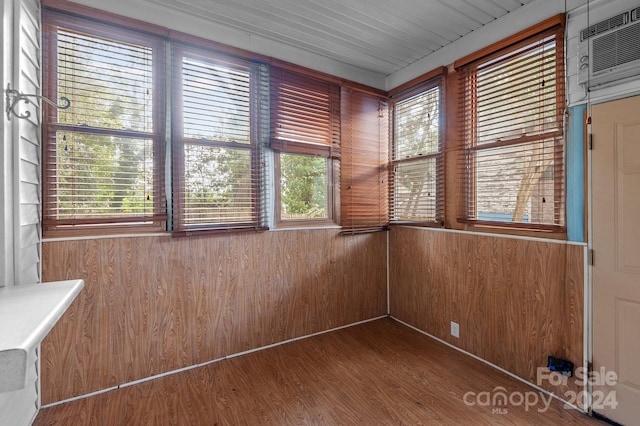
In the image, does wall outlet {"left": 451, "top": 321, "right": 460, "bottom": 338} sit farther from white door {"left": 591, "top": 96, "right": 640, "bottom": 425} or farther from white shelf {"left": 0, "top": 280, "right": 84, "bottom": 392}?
white shelf {"left": 0, "top": 280, "right": 84, "bottom": 392}

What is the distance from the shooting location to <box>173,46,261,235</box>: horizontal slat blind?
2330 millimetres

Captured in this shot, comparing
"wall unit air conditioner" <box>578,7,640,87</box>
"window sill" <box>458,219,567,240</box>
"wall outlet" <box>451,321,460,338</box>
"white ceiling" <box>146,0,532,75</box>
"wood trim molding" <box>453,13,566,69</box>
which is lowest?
"wall outlet" <box>451,321,460,338</box>

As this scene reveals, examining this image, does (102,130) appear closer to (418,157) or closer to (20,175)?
(20,175)

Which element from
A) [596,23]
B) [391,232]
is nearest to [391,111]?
[391,232]

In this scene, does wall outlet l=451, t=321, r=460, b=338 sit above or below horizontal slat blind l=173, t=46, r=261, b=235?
below

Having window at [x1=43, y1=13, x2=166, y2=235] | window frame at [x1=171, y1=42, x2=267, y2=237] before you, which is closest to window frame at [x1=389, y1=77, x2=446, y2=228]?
window frame at [x1=171, y1=42, x2=267, y2=237]

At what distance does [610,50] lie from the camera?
1775 mm

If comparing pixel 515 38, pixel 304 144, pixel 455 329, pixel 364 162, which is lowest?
pixel 455 329

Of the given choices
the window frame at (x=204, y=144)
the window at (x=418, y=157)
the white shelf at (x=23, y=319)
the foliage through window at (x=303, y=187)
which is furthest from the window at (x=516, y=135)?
the white shelf at (x=23, y=319)

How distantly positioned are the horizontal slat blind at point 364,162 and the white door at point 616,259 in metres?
1.85

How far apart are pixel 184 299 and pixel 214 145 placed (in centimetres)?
126

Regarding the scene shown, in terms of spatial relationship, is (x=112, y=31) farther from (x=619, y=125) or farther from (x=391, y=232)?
(x=619, y=125)

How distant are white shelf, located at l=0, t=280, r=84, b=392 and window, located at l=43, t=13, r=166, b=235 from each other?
0.81 meters

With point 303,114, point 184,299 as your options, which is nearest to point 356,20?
point 303,114
